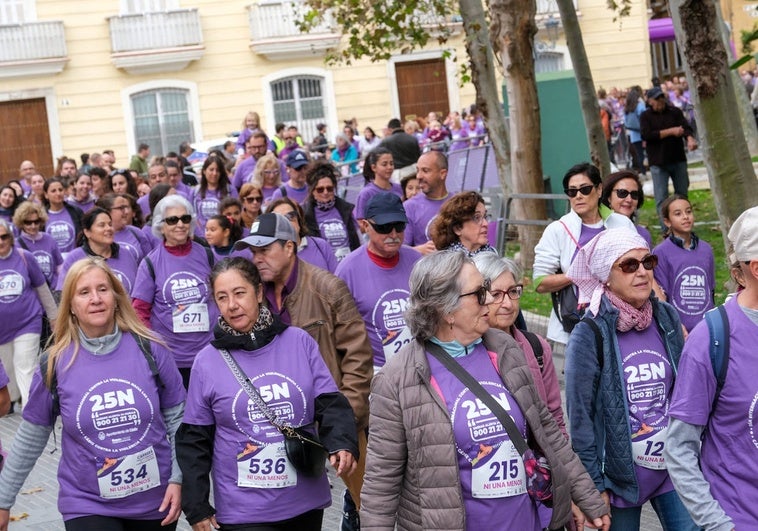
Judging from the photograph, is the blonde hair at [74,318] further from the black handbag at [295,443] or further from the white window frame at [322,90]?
the white window frame at [322,90]

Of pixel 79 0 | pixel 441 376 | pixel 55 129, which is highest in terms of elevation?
pixel 79 0

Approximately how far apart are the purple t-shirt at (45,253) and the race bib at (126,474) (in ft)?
25.9

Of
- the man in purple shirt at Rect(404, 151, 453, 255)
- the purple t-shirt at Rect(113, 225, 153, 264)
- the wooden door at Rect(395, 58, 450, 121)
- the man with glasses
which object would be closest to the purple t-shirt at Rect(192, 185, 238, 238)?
the purple t-shirt at Rect(113, 225, 153, 264)

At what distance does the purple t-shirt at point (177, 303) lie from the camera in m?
9.20

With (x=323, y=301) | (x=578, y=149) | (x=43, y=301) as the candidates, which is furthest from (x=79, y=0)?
(x=323, y=301)

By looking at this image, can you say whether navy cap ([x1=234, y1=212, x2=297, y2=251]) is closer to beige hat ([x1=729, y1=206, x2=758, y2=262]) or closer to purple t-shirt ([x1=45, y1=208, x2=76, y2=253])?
beige hat ([x1=729, y1=206, x2=758, y2=262])

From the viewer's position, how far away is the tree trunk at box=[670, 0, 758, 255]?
32.7 feet

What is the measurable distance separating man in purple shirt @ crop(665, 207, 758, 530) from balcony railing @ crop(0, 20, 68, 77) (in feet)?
120

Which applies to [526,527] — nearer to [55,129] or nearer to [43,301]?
[43,301]

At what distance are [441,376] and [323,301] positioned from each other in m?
2.14

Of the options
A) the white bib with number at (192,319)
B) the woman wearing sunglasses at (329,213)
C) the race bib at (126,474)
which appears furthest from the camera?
the woman wearing sunglasses at (329,213)

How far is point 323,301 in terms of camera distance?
679cm

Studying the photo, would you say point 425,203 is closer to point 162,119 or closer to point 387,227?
point 387,227

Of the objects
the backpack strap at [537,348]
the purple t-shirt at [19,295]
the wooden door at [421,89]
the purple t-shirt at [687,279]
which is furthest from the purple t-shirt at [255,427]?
the wooden door at [421,89]
